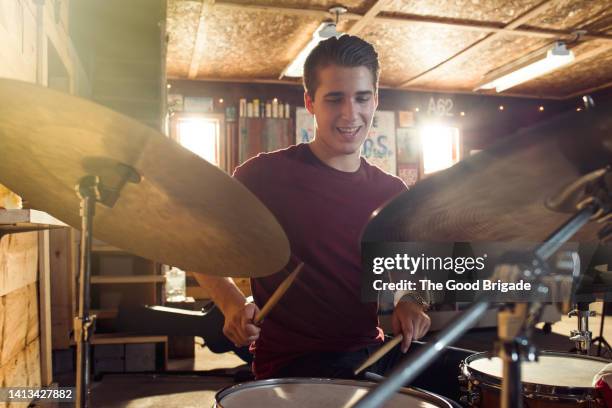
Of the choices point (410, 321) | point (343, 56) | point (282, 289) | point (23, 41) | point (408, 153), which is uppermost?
point (408, 153)

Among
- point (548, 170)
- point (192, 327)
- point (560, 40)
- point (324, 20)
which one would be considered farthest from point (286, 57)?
point (548, 170)

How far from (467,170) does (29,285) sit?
2.04 m

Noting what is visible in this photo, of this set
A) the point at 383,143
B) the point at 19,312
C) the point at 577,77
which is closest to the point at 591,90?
the point at 577,77

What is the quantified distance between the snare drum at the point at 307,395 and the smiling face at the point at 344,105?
31.2 inches

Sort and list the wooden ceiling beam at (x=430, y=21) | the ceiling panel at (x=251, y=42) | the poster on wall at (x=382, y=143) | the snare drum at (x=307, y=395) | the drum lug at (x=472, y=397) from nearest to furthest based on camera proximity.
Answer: the snare drum at (x=307, y=395)
the drum lug at (x=472, y=397)
the wooden ceiling beam at (x=430, y=21)
the ceiling panel at (x=251, y=42)
the poster on wall at (x=382, y=143)

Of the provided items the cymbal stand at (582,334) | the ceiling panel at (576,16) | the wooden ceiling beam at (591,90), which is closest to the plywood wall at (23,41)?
the cymbal stand at (582,334)

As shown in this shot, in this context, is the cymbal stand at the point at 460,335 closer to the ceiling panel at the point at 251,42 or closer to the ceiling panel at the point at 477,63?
the ceiling panel at the point at 251,42

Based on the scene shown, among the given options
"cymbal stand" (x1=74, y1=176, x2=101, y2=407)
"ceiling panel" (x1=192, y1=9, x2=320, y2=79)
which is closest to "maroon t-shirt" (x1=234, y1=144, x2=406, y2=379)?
"cymbal stand" (x1=74, y1=176, x2=101, y2=407)

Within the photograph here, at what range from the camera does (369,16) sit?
4.88 m

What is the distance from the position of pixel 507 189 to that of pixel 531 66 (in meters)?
5.85

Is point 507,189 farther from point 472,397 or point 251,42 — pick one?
point 251,42

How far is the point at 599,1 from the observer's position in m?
4.68

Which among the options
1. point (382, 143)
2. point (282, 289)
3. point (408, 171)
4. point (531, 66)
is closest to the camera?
point (282, 289)

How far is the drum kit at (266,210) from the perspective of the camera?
67cm
